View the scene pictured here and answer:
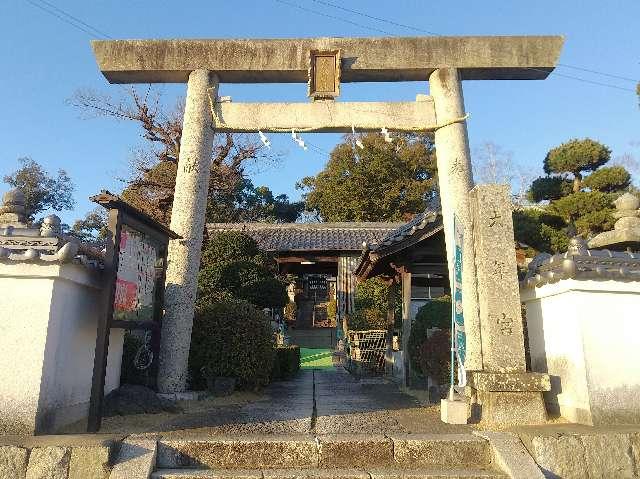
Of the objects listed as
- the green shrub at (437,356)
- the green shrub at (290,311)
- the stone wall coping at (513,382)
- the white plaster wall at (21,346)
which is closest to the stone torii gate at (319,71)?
the green shrub at (437,356)

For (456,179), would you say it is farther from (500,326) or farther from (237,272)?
(237,272)

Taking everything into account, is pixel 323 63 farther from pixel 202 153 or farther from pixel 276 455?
pixel 276 455

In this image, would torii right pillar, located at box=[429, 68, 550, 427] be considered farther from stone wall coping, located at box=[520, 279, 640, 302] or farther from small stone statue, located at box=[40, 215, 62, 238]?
small stone statue, located at box=[40, 215, 62, 238]

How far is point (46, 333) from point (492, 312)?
5.14 metres

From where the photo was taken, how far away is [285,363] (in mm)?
12508

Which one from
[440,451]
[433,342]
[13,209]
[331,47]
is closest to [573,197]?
[433,342]

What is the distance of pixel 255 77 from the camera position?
838 cm

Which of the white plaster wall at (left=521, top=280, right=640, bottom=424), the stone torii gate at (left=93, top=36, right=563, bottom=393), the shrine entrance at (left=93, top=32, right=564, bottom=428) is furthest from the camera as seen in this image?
the stone torii gate at (left=93, top=36, right=563, bottom=393)

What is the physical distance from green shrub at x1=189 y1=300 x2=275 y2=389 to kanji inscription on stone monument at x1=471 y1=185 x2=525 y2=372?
13.2 feet

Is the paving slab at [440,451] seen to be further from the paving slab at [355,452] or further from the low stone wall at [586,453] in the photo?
the low stone wall at [586,453]

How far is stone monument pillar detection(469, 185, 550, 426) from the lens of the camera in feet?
18.1

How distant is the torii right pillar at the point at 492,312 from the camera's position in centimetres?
554

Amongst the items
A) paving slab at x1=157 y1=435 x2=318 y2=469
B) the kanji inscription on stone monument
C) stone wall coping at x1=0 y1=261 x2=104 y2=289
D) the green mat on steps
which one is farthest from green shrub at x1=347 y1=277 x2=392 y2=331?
stone wall coping at x1=0 y1=261 x2=104 y2=289

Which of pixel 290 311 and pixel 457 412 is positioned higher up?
pixel 290 311
